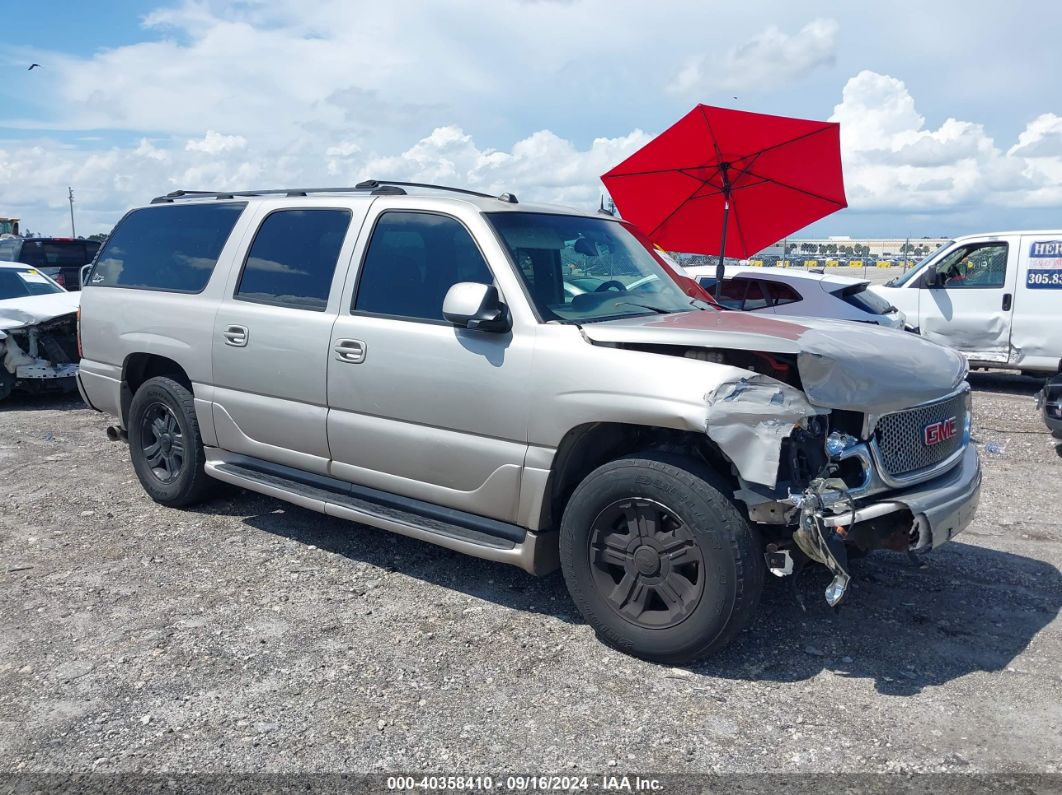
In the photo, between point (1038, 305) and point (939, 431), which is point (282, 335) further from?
point (1038, 305)

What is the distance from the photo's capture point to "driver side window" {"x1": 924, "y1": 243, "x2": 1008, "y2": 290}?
35.2 feet

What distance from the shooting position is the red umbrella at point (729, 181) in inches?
332

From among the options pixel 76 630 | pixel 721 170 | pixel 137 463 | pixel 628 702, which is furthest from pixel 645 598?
pixel 721 170

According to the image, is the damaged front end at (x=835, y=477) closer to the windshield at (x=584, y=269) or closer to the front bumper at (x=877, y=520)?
the front bumper at (x=877, y=520)

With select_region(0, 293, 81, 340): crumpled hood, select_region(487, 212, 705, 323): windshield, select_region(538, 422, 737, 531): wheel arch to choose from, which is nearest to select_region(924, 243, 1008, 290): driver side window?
select_region(487, 212, 705, 323): windshield

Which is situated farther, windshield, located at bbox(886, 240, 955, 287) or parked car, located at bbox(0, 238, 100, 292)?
parked car, located at bbox(0, 238, 100, 292)

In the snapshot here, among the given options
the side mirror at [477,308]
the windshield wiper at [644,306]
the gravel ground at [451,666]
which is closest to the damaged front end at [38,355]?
the gravel ground at [451,666]

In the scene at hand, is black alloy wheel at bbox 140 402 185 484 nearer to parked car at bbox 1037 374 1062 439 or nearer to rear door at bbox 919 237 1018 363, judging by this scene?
parked car at bbox 1037 374 1062 439

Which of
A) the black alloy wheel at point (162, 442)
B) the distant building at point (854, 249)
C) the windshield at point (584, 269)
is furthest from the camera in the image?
the distant building at point (854, 249)

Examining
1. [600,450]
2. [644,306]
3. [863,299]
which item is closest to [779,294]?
[863,299]

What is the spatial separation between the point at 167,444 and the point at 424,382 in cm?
248

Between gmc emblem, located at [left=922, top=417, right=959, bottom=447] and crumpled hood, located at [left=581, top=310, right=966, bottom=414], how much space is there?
0.14 meters

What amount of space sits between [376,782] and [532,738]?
1.92ft

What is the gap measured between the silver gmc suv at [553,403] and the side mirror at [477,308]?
0.01m
